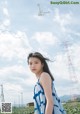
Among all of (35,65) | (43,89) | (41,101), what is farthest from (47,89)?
(35,65)

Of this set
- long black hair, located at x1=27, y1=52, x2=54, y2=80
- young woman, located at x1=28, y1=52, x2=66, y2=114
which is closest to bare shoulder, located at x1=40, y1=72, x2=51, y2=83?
young woman, located at x1=28, y1=52, x2=66, y2=114

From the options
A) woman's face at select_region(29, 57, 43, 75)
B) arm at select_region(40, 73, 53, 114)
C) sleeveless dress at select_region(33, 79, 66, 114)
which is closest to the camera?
arm at select_region(40, 73, 53, 114)

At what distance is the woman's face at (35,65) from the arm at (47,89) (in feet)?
0.40

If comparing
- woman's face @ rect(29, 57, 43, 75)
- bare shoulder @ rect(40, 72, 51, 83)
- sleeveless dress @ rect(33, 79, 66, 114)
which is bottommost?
sleeveless dress @ rect(33, 79, 66, 114)

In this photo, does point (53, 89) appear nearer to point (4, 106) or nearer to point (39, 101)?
point (39, 101)

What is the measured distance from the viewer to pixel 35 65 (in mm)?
5672

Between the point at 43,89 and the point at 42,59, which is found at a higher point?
the point at 42,59

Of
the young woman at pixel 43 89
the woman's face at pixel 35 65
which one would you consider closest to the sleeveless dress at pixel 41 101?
the young woman at pixel 43 89

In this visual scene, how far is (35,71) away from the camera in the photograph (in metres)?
5.69

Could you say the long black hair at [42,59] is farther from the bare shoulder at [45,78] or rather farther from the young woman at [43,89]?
the bare shoulder at [45,78]

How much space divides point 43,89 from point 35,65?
0.37 m

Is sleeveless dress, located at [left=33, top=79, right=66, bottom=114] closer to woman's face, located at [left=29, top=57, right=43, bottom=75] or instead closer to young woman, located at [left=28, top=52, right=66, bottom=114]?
young woman, located at [left=28, top=52, right=66, bottom=114]

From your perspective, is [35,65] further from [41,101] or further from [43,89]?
[41,101]

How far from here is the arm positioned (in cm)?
538
